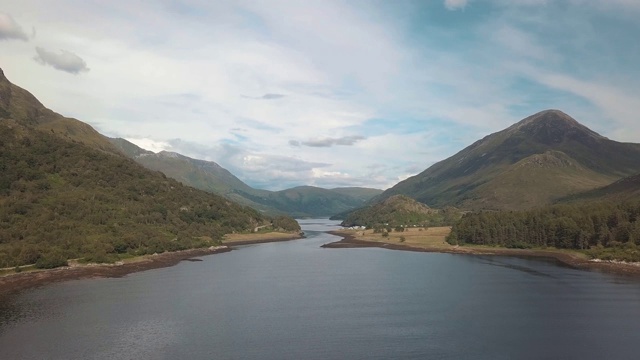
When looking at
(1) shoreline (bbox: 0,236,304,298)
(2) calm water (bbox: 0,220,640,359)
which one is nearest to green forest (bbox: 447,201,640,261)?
(2) calm water (bbox: 0,220,640,359)

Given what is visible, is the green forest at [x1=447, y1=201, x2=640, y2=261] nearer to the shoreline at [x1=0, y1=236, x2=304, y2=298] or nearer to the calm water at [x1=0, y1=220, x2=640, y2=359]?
the calm water at [x1=0, y1=220, x2=640, y2=359]

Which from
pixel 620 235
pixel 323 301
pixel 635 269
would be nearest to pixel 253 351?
pixel 323 301

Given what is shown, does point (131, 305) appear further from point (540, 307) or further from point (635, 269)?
point (635, 269)

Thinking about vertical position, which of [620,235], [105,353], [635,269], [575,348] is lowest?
[105,353]

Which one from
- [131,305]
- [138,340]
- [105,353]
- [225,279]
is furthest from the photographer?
[225,279]

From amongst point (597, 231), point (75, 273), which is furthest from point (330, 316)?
point (597, 231)

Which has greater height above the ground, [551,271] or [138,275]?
[551,271]

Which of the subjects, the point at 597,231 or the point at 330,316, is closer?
the point at 330,316

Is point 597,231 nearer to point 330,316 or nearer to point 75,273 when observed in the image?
point 330,316

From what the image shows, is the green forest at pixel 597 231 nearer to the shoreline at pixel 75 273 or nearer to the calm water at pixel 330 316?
the calm water at pixel 330 316
